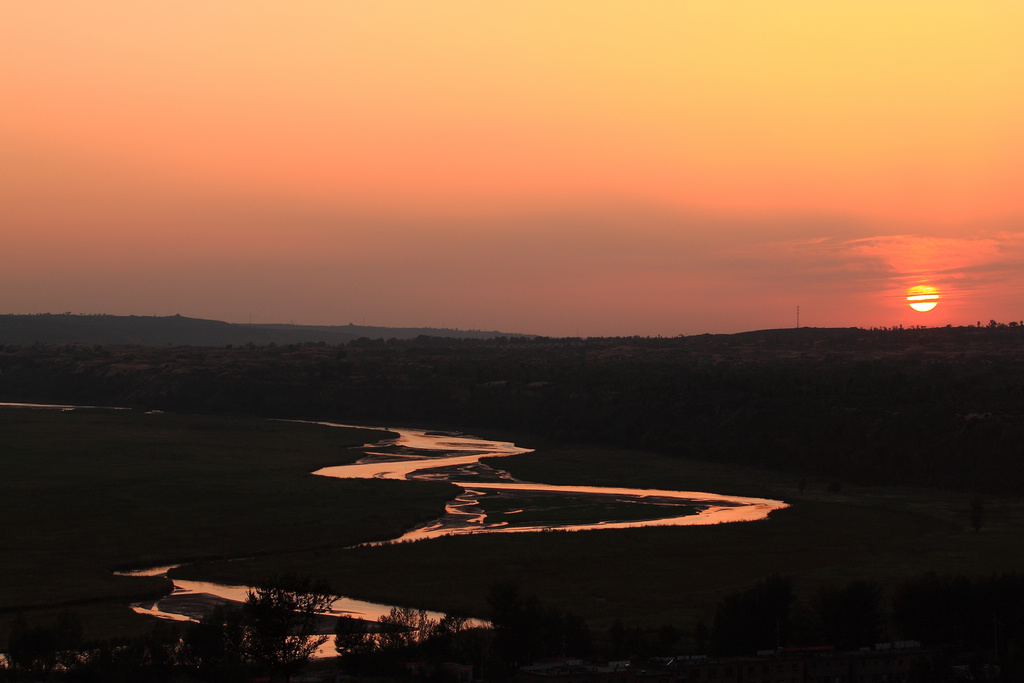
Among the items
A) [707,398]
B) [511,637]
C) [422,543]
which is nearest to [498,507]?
[422,543]

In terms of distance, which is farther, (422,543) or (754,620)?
(422,543)

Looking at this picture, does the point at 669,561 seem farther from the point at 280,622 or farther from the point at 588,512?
the point at 280,622

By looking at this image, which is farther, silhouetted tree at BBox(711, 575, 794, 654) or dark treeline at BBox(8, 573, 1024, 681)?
silhouetted tree at BBox(711, 575, 794, 654)

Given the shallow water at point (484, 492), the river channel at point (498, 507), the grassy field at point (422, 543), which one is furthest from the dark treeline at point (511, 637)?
the shallow water at point (484, 492)

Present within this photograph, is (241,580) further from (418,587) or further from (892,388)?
(892,388)

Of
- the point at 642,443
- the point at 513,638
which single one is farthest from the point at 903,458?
the point at 513,638

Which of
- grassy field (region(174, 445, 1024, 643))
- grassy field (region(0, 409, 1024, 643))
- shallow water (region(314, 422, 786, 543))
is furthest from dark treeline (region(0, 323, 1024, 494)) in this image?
grassy field (region(174, 445, 1024, 643))

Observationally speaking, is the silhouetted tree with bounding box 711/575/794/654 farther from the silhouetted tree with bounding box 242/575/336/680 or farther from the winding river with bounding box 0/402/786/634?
the silhouetted tree with bounding box 242/575/336/680
